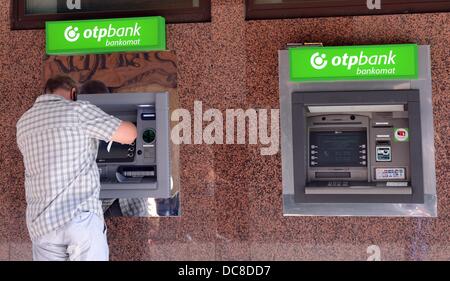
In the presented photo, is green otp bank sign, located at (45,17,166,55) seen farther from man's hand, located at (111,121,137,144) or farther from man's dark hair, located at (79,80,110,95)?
man's hand, located at (111,121,137,144)

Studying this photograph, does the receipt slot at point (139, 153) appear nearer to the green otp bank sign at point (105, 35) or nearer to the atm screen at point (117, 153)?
the atm screen at point (117, 153)

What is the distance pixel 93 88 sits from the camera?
4.09 meters

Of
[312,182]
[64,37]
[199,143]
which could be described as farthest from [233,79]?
[64,37]

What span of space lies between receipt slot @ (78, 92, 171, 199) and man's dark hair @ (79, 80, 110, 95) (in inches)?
7.2

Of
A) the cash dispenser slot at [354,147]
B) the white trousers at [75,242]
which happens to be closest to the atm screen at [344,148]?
the cash dispenser slot at [354,147]

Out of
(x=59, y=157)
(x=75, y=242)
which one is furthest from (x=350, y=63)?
(x=75, y=242)

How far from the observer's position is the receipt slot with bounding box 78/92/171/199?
3748 mm

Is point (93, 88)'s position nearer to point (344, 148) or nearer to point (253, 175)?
point (253, 175)

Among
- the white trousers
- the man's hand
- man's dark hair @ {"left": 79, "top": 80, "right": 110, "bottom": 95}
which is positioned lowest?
the white trousers

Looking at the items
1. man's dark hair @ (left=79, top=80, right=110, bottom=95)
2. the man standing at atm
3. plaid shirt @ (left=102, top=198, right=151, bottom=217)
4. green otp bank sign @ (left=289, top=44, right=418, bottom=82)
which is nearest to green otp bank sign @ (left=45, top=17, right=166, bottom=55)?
man's dark hair @ (left=79, top=80, right=110, bottom=95)

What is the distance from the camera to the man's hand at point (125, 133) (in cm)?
348

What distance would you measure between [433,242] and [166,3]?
2261mm

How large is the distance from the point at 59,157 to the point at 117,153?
21.4 inches

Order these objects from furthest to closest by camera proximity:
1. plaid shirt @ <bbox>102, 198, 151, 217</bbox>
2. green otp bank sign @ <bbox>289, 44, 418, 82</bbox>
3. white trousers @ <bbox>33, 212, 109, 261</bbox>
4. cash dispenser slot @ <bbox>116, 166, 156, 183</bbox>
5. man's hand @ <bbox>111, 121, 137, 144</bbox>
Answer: plaid shirt @ <bbox>102, 198, 151, 217</bbox>
cash dispenser slot @ <bbox>116, 166, 156, 183</bbox>
green otp bank sign @ <bbox>289, 44, 418, 82</bbox>
man's hand @ <bbox>111, 121, 137, 144</bbox>
white trousers @ <bbox>33, 212, 109, 261</bbox>
